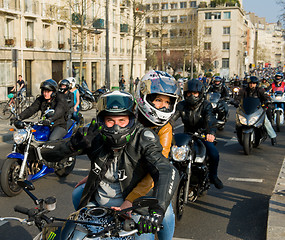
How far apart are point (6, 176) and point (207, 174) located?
110 inches

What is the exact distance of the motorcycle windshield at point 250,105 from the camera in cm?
1005

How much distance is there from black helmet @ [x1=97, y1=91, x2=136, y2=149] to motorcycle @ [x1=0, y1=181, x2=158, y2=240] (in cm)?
48

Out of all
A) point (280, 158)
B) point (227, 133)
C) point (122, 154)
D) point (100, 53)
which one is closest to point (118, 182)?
point (122, 154)

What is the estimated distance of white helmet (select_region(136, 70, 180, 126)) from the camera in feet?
12.7

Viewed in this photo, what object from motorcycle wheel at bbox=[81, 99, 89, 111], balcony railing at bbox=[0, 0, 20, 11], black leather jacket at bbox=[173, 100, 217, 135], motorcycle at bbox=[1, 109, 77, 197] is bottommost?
motorcycle wheel at bbox=[81, 99, 89, 111]

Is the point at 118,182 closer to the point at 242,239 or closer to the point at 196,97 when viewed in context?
the point at 242,239

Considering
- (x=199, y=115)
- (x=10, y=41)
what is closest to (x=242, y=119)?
(x=199, y=115)

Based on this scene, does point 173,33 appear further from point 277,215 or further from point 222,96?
point 277,215

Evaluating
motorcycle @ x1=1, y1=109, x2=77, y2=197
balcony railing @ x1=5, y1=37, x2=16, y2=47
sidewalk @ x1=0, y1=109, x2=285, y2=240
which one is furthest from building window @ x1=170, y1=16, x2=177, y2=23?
motorcycle @ x1=1, y1=109, x2=77, y2=197

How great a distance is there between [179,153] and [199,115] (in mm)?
1146

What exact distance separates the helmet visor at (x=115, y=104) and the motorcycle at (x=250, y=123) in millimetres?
7330

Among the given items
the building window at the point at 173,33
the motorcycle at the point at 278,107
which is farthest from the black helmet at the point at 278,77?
the building window at the point at 173,33

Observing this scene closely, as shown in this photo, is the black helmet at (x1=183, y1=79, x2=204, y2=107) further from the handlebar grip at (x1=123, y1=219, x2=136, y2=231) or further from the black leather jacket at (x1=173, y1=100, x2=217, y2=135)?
Answer: the handlebar grip at (x1=123, y1=219, x2=136, y2=231)

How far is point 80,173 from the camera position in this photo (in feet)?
26.3
